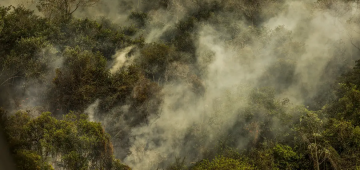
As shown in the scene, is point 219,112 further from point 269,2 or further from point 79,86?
point 269,2

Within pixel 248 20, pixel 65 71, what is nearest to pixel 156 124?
pixel 65 71

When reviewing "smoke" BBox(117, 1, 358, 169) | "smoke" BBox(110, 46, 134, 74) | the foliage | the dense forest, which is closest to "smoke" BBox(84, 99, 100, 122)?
the dense forest

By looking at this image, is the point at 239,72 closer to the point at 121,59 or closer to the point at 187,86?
the point at 187,86

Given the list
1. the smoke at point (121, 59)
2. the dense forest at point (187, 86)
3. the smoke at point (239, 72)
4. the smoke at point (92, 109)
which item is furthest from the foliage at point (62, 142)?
the smoke at point (121, 59)

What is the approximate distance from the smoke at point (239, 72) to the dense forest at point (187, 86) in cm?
9

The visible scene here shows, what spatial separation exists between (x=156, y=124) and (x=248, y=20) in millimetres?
14321

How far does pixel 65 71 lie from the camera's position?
20.3 m

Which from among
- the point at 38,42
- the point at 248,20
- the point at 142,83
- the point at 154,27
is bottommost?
the point at 142,83

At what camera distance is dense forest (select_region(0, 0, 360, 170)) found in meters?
16.3

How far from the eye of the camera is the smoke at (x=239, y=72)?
20047 millimetres

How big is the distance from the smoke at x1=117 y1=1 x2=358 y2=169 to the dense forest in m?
0.09

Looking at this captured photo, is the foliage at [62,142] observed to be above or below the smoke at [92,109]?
below

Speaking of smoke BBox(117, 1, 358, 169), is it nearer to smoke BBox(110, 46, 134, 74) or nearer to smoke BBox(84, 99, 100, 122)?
smoke BBox(84, 99, 100, 122)

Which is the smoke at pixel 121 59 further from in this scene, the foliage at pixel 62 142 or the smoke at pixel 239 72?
the foliage at pixel 62 142
